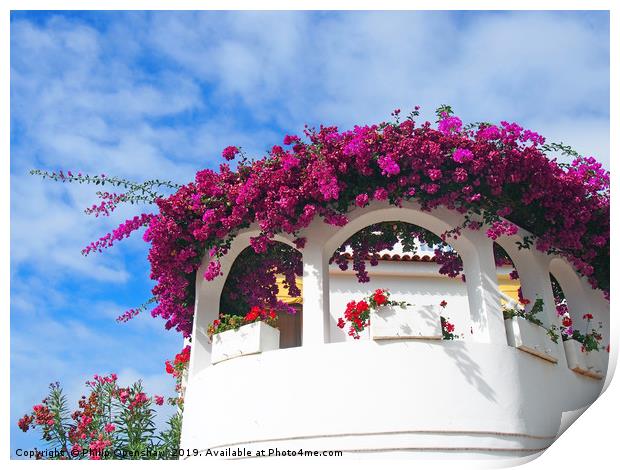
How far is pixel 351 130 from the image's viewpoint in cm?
900

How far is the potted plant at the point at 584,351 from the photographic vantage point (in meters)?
9.48

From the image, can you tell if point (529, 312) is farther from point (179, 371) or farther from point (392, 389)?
point (179, 371)

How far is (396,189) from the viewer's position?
8.86 meters

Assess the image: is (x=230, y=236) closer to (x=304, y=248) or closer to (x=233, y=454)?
(x=304, y=248)

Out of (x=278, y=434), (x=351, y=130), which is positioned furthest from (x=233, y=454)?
(x=351, y=130)

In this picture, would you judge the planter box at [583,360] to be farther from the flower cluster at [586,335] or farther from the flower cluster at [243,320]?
the flower cluster at [243,320]

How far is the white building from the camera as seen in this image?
25.3 feet

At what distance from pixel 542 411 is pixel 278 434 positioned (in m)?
3.50

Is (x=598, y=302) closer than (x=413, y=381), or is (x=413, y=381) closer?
(x=413, y=381)

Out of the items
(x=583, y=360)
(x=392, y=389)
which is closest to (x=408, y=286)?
(x=583, y=360)

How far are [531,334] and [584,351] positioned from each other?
5.17 feet

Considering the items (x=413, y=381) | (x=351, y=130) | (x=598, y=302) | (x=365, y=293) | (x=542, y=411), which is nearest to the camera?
(x=413, y=381)

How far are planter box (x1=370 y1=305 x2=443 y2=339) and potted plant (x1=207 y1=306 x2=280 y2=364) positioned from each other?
1463mm

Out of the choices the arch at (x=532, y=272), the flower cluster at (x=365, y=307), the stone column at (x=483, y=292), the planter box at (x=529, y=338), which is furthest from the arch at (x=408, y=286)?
the flower cluster at (x=365, y=307)
